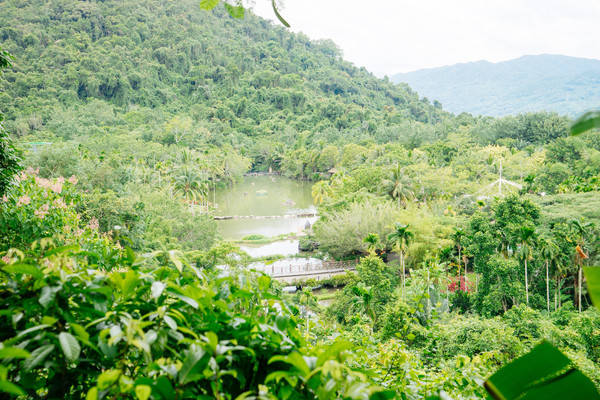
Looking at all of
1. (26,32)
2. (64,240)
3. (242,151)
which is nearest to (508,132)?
(242,151)

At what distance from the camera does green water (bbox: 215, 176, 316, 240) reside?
62.7 ft

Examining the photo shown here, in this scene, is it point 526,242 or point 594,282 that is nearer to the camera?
point 594,282

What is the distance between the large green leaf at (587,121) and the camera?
0.24m

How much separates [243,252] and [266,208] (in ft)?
41.6

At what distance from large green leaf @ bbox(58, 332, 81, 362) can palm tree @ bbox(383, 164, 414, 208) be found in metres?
16.7

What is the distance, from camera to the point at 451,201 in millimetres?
16219

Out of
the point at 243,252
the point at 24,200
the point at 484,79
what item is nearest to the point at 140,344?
the point at 24,200

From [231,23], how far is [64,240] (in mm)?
74755

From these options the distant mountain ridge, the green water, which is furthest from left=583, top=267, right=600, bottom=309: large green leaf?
the distant mountain ridge

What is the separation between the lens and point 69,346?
1.29 feet

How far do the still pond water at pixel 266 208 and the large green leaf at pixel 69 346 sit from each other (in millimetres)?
15185

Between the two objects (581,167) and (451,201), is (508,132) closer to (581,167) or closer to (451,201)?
(581,167)

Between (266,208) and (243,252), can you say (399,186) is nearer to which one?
(243,252)

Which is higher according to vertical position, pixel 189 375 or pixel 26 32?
pixel 26 32
